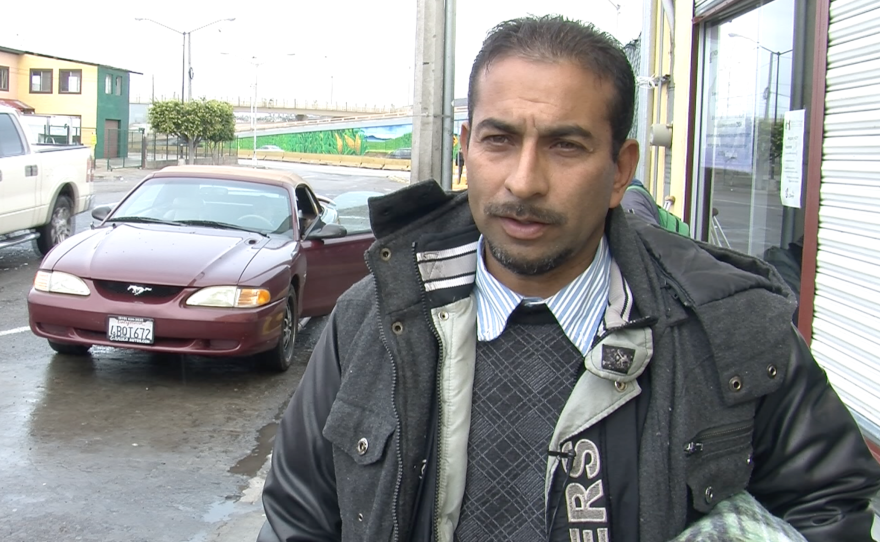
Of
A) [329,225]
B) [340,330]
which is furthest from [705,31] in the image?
[340,330]

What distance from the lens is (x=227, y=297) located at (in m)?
6.67

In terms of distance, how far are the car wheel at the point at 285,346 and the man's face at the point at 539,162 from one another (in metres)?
5.55

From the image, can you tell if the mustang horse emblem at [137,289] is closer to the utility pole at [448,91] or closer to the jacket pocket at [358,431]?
the utility pole at [448,91]

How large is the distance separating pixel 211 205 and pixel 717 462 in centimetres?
704

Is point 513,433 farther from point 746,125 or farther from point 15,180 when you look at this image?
point 15,180

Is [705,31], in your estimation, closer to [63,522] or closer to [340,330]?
[63,522]

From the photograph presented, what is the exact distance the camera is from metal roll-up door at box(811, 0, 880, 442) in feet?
12.6

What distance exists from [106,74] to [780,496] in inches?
2261

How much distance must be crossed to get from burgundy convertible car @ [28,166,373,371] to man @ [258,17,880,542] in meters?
4.97

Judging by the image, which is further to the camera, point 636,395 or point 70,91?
point 70,91

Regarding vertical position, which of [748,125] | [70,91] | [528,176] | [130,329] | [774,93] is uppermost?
[70,91]

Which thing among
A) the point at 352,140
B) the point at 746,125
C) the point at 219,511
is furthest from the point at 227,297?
the point at 352,140

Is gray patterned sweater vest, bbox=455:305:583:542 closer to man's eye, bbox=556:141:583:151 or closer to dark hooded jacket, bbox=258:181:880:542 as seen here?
dark hooded jacket, bbox=258:181:880:542

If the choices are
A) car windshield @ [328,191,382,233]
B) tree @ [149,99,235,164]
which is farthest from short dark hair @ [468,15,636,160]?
tree @ [149,99,235,164]
